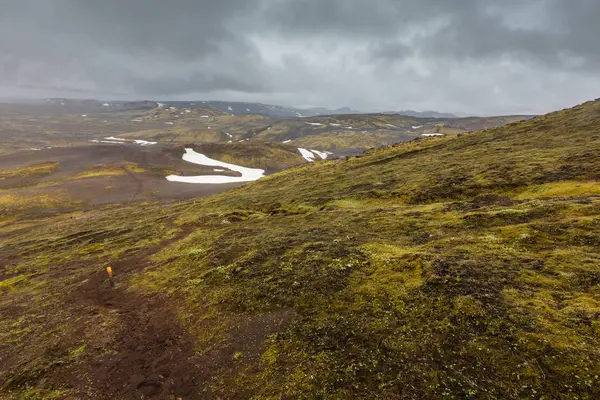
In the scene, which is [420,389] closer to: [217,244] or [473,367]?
[473,367]

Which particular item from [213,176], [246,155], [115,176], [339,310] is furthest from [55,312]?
[246,155]

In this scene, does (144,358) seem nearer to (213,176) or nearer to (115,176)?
(213,176)

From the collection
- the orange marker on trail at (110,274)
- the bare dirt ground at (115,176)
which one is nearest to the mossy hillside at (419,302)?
the orange marker on trail at (110,274)

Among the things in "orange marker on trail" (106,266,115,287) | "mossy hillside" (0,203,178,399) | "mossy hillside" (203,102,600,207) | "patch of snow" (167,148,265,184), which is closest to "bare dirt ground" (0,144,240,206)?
"patch of snow" (167,148,265,184)

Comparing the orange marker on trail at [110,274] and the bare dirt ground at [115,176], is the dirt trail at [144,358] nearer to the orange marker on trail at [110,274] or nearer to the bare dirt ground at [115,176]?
the orange marker on trail at [110,274]

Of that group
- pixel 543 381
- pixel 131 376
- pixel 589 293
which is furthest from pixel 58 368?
pixel 589 293

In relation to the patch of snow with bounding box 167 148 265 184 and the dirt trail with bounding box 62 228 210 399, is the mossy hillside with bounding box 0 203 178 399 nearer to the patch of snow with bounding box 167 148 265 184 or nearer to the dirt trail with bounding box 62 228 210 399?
the dirt trail with bounding box 62 228 210 399
